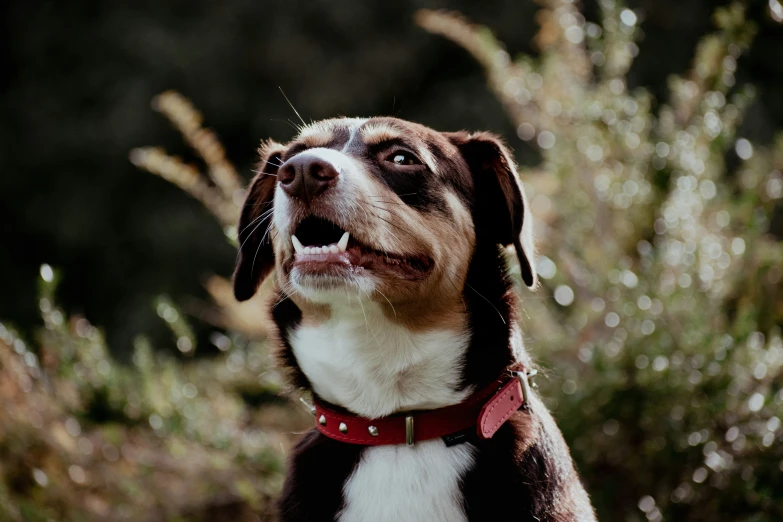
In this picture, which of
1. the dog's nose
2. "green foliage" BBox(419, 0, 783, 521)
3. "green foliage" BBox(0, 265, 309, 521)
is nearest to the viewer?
the dog's nose

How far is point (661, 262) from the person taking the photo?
378cm

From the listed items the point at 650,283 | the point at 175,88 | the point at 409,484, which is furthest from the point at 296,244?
the point at 175,88

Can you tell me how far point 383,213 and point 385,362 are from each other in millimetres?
422

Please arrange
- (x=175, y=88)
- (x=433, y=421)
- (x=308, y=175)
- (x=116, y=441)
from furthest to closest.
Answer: (x=175, y=88), (x=116, y=441), (x=433, y=421), (x=308, y=175)

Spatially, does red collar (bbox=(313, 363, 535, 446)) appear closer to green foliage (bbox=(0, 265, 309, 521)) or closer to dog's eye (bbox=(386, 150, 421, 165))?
dog's eye (bbox=(386, 150, 421, 165))

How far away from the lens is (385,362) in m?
2.29

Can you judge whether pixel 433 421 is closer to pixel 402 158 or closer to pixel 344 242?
pixel 344 242

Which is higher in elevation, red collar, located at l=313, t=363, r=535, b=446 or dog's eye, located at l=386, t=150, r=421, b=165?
dog's eye, located at l=386, t=150, r=421, b=165

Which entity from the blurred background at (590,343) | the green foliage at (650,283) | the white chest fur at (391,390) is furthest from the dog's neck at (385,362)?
the green foliage at (650,283)

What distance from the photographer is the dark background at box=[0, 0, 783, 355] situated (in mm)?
9414

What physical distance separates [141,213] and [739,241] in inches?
337

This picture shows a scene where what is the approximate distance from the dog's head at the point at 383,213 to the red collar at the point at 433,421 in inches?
12.0

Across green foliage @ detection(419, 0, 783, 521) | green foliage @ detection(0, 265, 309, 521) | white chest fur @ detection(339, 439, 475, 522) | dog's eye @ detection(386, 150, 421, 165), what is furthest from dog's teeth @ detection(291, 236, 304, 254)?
green foliage @ detection(419, 0, 783, 521)

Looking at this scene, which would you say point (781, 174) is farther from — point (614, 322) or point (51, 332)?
point (51, 332)
